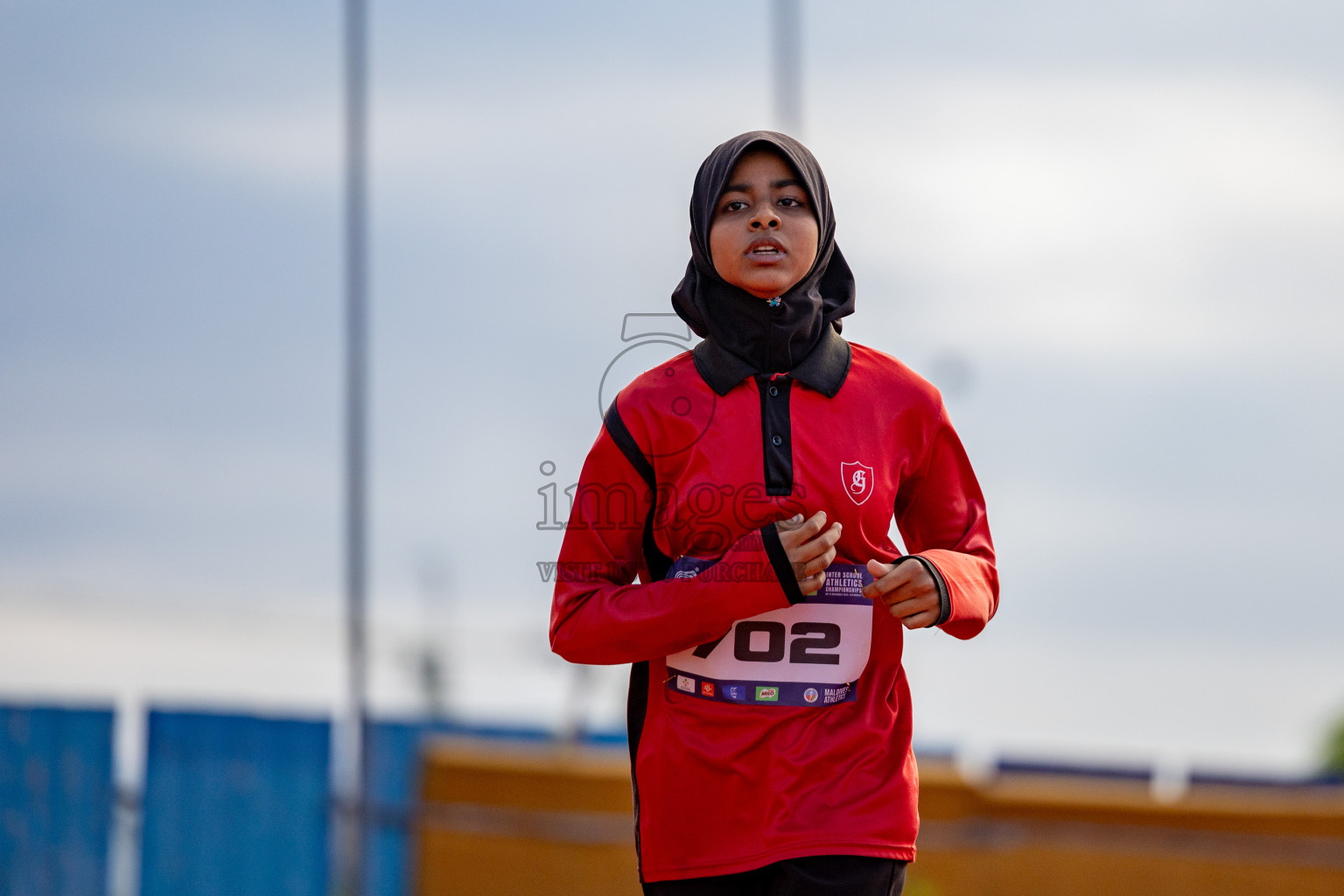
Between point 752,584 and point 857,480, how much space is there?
32cm

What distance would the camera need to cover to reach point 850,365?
295 centimetres

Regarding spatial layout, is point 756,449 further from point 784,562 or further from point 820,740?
point 820,740

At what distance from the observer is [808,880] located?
2.67 meters

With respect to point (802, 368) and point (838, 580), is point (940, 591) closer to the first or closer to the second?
point (838, 580)

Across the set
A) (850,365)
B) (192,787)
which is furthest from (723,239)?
(192,787)

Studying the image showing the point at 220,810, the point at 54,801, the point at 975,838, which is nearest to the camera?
the point at 54,801

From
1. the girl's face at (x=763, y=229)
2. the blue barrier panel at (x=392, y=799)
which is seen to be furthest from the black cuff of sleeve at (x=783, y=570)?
the blue barrier panel at (x=392, y=799)

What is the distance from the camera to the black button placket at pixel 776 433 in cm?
280

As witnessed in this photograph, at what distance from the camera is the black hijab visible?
2.91 meters

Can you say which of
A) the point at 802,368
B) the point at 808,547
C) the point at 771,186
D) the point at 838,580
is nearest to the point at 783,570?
the point at 808,547

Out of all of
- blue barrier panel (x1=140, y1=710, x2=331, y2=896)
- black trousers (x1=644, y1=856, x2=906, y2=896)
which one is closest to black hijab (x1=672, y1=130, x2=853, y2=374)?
black trousers (x1=644, y1=856, x2=906, y2=896)

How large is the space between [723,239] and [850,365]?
32 cm

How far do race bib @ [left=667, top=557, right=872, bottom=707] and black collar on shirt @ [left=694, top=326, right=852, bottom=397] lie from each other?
32cm

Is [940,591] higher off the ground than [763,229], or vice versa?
[763,229]
